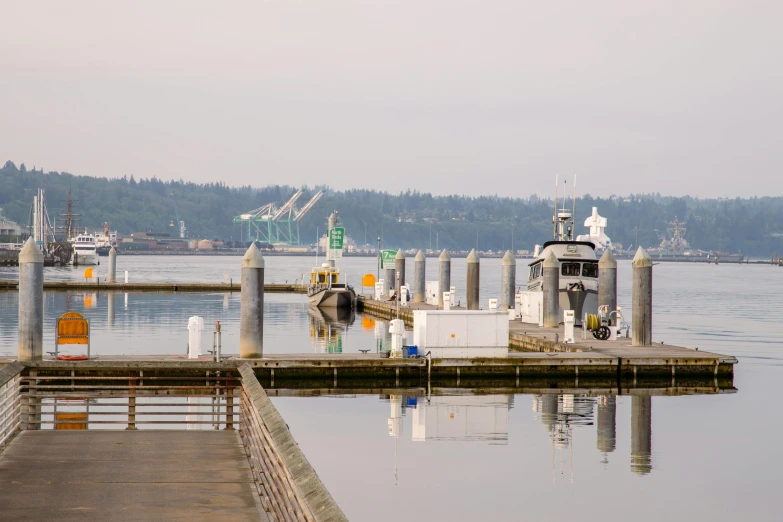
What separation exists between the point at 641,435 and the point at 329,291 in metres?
41.6

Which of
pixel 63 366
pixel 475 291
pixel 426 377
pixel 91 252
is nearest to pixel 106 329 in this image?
pixel 475 291

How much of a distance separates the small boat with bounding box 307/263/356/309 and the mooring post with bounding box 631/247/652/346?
33.4m

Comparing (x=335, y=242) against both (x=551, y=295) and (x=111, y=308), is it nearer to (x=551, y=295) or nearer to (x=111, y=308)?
(x=111, y=308)

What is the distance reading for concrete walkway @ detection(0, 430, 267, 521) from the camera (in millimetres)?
11391

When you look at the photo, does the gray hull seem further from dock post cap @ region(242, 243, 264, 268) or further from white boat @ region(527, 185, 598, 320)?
dock post cap @ region(242, 243, 264, 268)

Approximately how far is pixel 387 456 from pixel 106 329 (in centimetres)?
3119

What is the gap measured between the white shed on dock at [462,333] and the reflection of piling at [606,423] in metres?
2.92

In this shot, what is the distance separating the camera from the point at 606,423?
80.1ft

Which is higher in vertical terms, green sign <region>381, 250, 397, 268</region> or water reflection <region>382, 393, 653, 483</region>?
green sign <region>381, 250, 397, 268</region>

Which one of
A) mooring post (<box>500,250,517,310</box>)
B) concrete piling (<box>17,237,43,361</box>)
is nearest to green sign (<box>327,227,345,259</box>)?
mooring post (<box>500,250,517,310</box>)

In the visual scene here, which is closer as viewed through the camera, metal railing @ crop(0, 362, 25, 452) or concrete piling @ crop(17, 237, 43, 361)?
metal railing @ crop(0, 362, 25, 452)

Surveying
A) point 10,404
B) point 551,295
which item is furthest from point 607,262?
point 10,404

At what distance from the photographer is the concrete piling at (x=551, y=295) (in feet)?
129

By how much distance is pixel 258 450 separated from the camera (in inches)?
519
